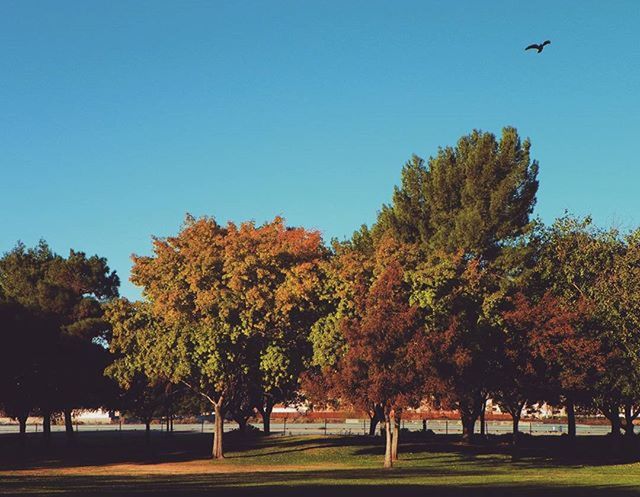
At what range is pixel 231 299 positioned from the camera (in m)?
57.4

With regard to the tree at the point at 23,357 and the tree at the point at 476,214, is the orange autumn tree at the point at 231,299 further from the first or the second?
the tree at the point at 23,357

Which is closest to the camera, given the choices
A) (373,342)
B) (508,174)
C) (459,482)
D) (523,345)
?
(459,482)

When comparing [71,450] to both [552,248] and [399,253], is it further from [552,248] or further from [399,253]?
[552,248]

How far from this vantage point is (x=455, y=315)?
56906 mm

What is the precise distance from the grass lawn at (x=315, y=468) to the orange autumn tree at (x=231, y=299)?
5.72 m

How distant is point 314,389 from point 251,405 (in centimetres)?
3875

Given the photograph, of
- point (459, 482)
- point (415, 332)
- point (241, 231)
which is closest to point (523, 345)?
point (415, 332)

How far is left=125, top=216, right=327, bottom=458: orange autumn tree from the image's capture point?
56.8 meters

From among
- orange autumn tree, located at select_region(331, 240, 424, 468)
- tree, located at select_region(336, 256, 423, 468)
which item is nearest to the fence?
orange autumn tree, located at select_region(331, 240, 424, 468)

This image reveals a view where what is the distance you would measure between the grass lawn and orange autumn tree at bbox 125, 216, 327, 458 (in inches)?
225

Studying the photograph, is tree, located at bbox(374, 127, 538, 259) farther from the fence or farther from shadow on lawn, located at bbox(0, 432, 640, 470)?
the fence

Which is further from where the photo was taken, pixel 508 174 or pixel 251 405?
pixel 251 405

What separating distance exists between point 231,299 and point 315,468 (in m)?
11.6

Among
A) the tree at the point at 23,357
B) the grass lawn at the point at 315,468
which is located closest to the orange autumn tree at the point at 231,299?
the grass lawn at the point at 315,468
